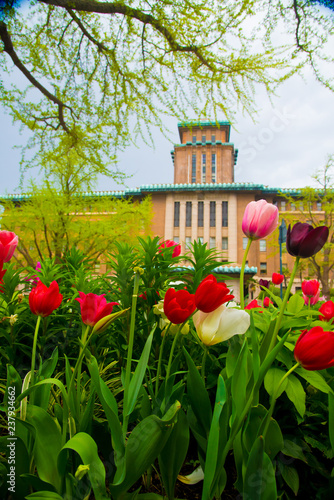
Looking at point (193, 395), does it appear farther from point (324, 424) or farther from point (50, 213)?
point (50, 213)

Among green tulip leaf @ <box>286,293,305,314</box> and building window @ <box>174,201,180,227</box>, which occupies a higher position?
building window @ <box>174,201,180,227</box>

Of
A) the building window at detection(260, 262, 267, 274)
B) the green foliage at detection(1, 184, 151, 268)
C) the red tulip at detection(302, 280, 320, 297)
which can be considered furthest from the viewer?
the building window at detection(260, 262, 267, 274)

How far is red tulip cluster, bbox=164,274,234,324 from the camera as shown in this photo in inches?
26.9

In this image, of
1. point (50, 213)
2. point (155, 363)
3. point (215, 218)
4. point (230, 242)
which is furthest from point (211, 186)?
point (155, 363)

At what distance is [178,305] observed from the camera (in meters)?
0.69

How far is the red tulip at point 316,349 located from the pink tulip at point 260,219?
11.9 inches

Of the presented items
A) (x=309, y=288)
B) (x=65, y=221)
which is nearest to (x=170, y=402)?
(x=309, y=288)

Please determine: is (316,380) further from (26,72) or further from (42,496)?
(26,72)

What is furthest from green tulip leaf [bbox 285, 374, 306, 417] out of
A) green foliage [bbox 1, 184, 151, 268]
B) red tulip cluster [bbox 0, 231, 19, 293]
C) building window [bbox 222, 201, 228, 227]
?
building window [bbox 222, 201, 228, 227]

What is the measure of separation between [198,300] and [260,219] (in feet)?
0.94

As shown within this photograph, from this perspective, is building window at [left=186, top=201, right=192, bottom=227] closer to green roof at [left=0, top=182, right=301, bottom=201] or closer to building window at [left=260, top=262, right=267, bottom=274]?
green roof at [left=0, top=182, right=301, bottom=201]

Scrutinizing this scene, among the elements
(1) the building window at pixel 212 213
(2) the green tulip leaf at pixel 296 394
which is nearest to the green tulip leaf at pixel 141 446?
(2) the green tulip leaf at pixel 296 394

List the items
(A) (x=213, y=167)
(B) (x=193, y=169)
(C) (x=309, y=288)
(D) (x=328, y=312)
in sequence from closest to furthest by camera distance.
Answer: (D) (x=328, y=312), (C) (x=309, y=288), (A) (x=213, y=167), (B) (x=193, y=169)

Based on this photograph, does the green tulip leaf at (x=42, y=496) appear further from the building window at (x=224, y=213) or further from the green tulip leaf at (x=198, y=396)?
the building window at (x=224, y=213)
